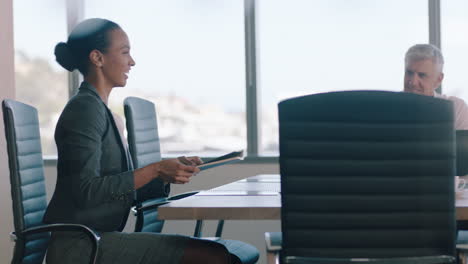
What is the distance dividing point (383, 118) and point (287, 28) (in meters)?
3.01

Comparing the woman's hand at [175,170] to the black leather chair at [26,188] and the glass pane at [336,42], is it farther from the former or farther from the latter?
the glass pane at [336,42]

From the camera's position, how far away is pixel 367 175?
1593 millimetres

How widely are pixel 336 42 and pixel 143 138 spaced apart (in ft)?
6.05

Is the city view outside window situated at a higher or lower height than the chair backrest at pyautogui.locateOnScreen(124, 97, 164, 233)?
higher

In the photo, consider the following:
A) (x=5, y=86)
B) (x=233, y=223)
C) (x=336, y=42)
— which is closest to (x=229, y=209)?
(x=5, y=86)

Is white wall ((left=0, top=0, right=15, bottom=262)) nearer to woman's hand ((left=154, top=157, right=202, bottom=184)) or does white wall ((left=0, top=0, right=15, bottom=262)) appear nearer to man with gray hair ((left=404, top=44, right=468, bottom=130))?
woman's hand ((left=154, top=157, right=202, bottom=184))

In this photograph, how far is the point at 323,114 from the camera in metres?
1.55

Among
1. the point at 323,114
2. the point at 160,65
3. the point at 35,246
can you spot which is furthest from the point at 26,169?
the point at 160,65

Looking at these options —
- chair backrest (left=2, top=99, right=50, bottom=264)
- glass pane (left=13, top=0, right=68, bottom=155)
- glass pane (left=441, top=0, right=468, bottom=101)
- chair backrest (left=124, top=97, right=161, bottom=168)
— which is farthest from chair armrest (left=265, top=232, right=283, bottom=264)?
glass pane (left=13, top=0, right=68, bottom=155)

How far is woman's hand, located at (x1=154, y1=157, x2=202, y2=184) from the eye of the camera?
1994 millimetres

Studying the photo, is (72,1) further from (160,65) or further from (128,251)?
(128,251)

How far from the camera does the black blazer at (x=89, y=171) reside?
1.95 metres

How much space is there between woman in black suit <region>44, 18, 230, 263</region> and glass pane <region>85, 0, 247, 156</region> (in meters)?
2.44

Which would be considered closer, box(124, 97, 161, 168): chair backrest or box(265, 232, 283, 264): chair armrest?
box(265, 232, 283, 264): chair armrest
